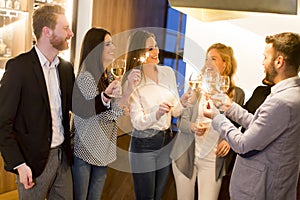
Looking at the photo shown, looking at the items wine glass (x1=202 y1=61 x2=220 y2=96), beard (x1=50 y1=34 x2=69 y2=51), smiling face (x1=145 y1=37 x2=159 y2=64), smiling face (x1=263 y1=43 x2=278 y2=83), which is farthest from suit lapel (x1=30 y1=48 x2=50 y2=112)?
smiling face (x1=263 y1=43 x2=278 y2=83)

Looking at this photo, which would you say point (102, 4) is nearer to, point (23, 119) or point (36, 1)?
point (36, 1)

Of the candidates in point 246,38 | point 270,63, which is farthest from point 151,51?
point 246,38

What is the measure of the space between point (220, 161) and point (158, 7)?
3.99 metres

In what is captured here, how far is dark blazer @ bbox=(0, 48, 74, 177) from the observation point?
168cm

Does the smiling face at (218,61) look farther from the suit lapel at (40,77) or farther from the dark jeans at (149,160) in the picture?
the suit lapel at (40,77)

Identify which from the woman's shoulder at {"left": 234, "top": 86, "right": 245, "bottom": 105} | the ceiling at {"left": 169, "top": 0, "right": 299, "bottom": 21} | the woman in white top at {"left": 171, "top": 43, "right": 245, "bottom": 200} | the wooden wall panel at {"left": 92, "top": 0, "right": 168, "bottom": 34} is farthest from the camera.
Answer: the wooden wall panel at {"left": 92, "top": 0, "right": 168, "bottom": 34}

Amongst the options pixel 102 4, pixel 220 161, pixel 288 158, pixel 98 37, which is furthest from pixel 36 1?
pixel 288 158

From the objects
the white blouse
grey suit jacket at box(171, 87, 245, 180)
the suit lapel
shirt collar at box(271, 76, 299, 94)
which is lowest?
grey suit jacket at box(171, 87, 245, 180)

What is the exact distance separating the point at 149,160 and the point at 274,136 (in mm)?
776

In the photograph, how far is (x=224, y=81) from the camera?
1.75 m

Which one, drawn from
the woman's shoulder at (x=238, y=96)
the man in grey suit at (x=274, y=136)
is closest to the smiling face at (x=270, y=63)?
the man in grey suit at (x=274, y=136)

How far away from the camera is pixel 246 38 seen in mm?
3074

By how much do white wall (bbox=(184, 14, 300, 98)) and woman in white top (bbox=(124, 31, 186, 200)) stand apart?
792 mm

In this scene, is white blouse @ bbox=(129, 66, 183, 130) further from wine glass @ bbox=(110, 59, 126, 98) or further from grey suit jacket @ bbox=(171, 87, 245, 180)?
wine glass @ bbox=(110, 59, 126, 98)
